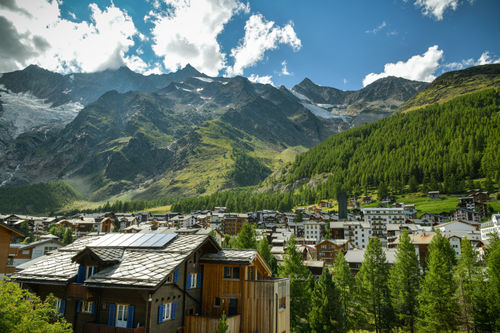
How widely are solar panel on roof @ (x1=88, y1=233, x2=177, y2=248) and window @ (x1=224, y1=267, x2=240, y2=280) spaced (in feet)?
18.9

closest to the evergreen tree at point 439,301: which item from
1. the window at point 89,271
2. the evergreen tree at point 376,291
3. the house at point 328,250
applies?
the evergreen tree at point 376,291

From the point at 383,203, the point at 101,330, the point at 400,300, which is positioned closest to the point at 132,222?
the point at 383,203

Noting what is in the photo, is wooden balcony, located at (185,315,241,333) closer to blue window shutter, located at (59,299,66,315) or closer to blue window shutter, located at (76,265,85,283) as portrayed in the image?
blue window shutter, located at (76,265,85,283)

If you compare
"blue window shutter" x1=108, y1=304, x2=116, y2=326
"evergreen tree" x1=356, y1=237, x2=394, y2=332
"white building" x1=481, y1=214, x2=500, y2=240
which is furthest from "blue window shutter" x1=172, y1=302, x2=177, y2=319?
"white building" x1=481, y1=214, x2=500, y2=240

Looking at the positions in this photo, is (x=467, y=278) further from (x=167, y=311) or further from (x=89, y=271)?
(x=89, y=271)

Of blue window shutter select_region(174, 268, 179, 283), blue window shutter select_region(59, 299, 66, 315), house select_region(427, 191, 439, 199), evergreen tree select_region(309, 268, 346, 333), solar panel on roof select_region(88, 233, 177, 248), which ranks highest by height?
house select_region(427, 191, 439, 199)

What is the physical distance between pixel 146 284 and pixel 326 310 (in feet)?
121

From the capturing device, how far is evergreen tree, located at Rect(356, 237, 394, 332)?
57031mm

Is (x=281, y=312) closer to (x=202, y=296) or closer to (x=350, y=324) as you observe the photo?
(x=202, y=296)

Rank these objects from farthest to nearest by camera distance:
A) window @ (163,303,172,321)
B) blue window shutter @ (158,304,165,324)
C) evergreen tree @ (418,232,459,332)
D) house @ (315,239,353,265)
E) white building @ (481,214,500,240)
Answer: house @ (315,239,353,265) → white building @ (481,214,500,240) → evergreen tree @ (418,232,459,332) → window @ (163,303,172,321) → blue window shutter @ (158,304,165,324)

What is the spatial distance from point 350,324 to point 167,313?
150 ft

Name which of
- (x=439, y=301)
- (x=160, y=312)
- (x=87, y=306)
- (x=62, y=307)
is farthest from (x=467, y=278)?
(x=62, y=307)

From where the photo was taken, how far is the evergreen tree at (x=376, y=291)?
57.0 metres

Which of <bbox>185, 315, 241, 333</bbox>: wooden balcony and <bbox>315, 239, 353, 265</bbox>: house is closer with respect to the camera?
<bbox>185, 315, 241, 333</bbox>: wooden balcony
